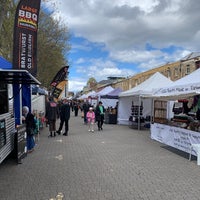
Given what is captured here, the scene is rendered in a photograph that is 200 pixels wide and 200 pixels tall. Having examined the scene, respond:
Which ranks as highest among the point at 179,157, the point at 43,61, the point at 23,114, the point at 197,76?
the point at 43,61

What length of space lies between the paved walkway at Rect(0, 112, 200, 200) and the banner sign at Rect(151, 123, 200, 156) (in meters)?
0.34

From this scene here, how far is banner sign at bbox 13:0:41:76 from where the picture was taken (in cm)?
883

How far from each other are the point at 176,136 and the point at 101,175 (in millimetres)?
4163

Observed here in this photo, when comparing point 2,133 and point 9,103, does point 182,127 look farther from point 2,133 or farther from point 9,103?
point 2,133

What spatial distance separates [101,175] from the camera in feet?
21.4

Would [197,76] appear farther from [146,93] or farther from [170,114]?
[170,114]

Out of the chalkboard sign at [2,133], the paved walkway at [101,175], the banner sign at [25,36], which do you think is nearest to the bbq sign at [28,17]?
the banner sign at [25,36]

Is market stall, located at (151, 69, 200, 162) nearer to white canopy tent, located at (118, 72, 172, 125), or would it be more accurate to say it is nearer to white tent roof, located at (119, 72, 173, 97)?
white tent roof, located at (119, 72, 173, 97)

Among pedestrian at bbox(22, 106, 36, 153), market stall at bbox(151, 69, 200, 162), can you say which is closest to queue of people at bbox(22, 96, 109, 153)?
pedestrian at bbox(22, 106, 36, 153)

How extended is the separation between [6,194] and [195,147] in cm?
542

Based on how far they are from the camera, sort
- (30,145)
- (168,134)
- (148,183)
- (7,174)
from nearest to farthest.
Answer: (148,183)
(7,174)
(30,145)
(168,134)

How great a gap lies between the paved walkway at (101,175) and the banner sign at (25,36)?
306 cm

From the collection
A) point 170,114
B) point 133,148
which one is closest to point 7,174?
point 133,148

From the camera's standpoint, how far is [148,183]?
233 inches
